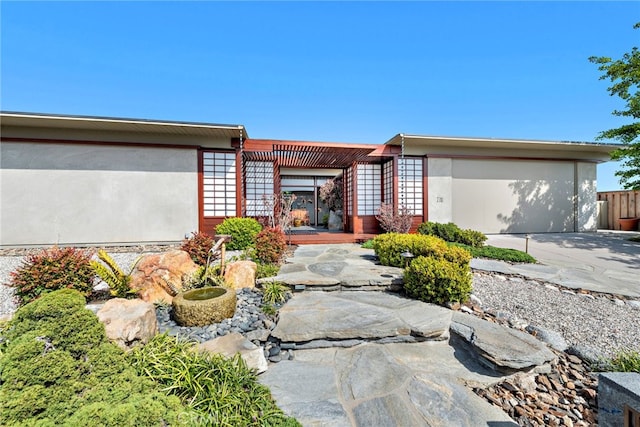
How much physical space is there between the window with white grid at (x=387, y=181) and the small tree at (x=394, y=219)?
0.44 meters

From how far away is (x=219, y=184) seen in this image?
802cm

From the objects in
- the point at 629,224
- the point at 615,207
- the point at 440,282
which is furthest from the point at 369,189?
the point at 615,207

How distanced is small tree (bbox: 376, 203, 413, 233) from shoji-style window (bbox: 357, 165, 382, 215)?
669 millimetres

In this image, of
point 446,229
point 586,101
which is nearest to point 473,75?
point 586,101

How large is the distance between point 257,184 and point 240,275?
5.62 m

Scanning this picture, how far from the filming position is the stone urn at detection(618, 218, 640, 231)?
10.5m

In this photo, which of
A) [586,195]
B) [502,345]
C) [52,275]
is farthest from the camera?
[586,195]

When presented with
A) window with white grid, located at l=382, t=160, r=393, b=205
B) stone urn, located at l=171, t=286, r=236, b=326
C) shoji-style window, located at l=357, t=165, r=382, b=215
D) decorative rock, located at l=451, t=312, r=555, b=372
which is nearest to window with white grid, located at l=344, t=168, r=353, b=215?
shoji-style window, located at l=357, t=165, r=382, b=215

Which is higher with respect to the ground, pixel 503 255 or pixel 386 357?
pixel 503 255

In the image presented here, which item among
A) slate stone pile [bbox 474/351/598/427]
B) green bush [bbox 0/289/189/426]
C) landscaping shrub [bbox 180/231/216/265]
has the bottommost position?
slate stone pile [bbox 474/351/598/427]

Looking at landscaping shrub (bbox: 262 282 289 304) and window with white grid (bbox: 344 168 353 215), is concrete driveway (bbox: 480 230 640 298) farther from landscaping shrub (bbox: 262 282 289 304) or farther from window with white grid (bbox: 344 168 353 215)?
window with white grid (bbox: 344 168 353 215)

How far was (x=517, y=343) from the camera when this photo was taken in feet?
7.55

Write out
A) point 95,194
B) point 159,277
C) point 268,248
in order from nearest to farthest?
point 159,277 → point 268,248 → point 95,194

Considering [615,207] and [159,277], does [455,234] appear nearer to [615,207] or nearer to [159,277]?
[159,277]
